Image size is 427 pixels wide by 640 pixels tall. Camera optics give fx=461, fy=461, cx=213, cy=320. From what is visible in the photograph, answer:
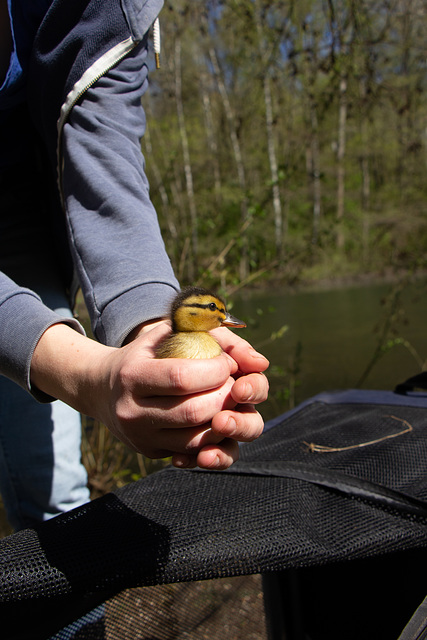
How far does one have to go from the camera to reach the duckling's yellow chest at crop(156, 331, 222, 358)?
3.16 ft

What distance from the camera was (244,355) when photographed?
0.94 m

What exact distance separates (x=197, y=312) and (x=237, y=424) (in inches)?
14.9

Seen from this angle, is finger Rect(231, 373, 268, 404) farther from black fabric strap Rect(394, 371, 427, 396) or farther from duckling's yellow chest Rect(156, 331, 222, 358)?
black fabric strap Rect(394, 371, 427, 396)

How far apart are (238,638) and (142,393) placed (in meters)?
1.17

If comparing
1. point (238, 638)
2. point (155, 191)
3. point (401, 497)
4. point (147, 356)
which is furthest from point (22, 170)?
point (155, 191)

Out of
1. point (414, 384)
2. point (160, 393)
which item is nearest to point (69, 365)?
point (160, 393)

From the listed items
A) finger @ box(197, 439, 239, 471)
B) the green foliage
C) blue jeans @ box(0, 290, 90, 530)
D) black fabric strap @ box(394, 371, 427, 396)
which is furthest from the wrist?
the green foliage

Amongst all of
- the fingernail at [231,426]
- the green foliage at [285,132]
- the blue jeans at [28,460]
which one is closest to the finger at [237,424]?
the fingernail at [231,426]

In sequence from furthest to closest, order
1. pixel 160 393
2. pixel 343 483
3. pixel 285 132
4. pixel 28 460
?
pixel 285 132, pixel 28 460, pixel 343 483, pixel 160 393

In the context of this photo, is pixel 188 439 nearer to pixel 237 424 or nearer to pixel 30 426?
pixel 237 424

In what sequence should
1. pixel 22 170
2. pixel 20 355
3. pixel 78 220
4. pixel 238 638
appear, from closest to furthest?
pixel 20 355
pixel 78 220
pixel 238 638
pixel 22 170

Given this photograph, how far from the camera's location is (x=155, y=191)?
5.22 m

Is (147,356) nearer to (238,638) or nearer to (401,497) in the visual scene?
(401,497)

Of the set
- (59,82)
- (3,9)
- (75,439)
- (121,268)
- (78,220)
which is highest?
(3,9)
